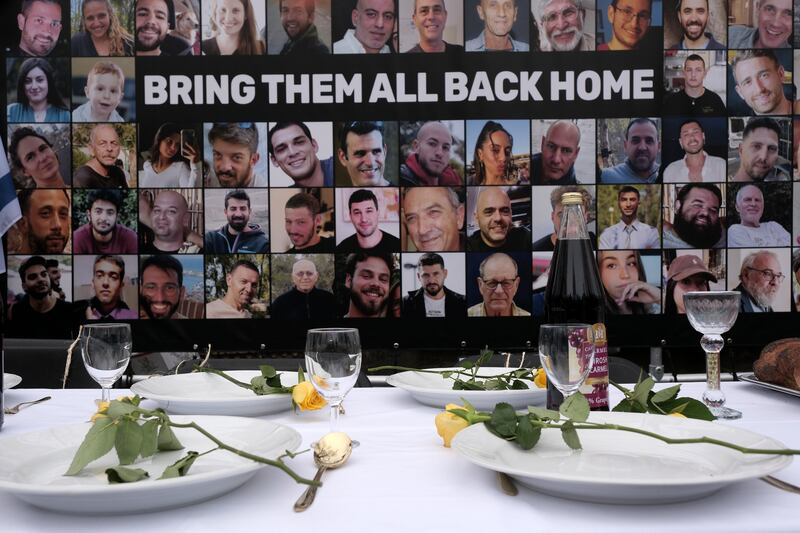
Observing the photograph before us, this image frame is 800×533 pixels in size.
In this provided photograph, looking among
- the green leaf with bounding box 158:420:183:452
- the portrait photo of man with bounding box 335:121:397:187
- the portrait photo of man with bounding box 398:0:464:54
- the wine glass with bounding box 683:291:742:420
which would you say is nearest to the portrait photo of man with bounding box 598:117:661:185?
the portrait photo of man with bounding box 398:0:464:54

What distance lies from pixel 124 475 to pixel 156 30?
2.90m

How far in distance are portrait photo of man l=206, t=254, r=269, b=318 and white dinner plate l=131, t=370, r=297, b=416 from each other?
1.78 meters

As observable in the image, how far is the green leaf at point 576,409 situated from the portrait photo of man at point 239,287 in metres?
2.48

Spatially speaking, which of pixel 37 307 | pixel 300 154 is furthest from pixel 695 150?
pixel 37 307

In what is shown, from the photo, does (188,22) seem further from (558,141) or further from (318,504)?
(318,504)

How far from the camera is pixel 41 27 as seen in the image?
3.03 metres

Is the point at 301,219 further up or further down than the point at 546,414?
further up

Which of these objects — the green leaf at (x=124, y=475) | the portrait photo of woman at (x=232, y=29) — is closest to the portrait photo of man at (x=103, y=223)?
the portrait photo of woman at (x=232, y=29)

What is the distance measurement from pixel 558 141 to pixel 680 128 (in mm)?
557

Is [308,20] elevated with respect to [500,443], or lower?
elevated

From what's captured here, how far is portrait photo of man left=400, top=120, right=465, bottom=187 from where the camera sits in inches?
118

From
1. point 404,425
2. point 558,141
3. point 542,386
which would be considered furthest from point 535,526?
point 558,141

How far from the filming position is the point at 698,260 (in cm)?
301

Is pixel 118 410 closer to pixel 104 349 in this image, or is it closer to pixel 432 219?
pixel 104 349
